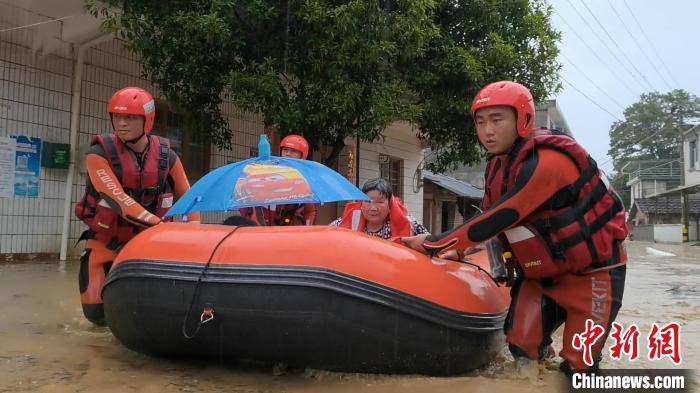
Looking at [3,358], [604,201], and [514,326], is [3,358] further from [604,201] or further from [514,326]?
[604,201]

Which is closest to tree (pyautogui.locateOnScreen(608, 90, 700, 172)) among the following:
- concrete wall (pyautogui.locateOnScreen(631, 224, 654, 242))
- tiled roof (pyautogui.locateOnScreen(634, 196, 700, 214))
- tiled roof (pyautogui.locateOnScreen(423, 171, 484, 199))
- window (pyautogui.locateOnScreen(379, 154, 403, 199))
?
tiled roof (pyautogui.locateOnScreen(634, 196, 700, 214))

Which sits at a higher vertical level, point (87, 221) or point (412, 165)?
point (412, 165)

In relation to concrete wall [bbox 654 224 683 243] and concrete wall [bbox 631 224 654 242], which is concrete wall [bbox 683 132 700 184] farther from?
concrete wall [bbox 654 224 683 243]

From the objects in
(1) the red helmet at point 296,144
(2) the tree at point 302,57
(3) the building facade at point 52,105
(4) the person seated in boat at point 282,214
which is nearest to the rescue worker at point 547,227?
(4) the person seated in boat at point 282,214

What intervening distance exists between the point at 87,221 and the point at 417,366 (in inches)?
97.5

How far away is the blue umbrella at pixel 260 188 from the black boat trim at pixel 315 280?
0.85m

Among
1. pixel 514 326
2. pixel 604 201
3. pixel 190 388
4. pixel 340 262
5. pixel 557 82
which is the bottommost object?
pixel 190 388

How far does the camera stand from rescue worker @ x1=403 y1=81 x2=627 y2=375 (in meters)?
2.84

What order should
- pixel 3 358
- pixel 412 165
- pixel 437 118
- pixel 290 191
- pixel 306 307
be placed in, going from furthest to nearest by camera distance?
pixel 412 165 → pixel 437 118 → pixel 290 191 → pixel 3 358 → pixel 306 307

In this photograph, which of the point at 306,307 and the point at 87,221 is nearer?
the point at 306,307

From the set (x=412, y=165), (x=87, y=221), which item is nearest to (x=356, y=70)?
(x=87, y=221)

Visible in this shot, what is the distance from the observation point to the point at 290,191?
3.91 meters

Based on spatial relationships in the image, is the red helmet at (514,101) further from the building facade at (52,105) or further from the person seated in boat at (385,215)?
the building facade at (52,105)

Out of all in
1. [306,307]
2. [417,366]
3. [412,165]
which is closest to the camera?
[306,307]
